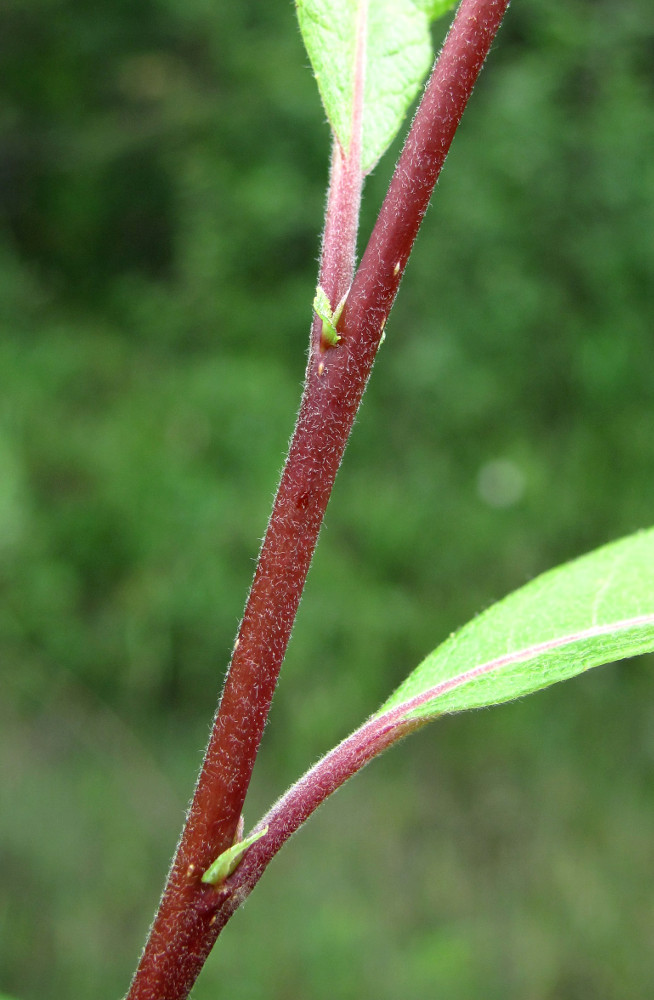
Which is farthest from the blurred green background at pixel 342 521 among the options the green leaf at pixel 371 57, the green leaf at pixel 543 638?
the green leaf at pixel 371 57

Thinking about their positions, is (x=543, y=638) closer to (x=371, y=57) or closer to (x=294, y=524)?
(x=294, y=524)

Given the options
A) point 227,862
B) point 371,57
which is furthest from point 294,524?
point 371,57

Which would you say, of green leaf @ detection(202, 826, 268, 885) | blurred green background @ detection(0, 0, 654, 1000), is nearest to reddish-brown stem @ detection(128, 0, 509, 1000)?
green leaf @ detection(202, 826, 268, 885)

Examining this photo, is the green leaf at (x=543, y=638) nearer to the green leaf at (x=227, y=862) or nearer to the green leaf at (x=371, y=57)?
the green leaf at (x=227, y=862)

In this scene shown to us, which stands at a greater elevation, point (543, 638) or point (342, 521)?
point (543, 638)

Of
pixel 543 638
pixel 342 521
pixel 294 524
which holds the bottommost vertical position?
pixel 342 521

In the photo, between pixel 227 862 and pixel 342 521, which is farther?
pixel 342 521
